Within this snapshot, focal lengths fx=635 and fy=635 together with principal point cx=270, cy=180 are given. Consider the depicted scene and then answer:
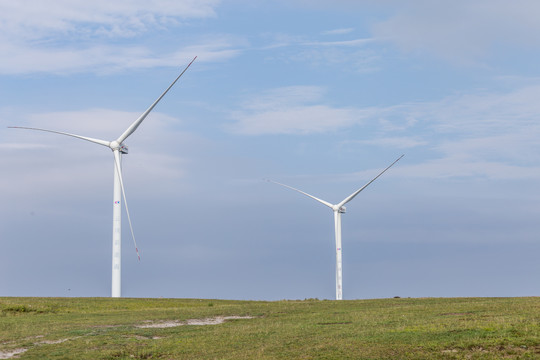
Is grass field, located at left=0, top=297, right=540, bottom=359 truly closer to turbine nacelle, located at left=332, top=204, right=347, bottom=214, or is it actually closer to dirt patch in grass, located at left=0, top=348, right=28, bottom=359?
dirt patch in grass, located at left=0, top=348, right=28, bottom=359

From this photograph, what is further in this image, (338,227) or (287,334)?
(338,227)

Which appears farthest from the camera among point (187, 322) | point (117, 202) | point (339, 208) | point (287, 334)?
point (339, 208)

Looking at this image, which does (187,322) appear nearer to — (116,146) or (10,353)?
(10,353)

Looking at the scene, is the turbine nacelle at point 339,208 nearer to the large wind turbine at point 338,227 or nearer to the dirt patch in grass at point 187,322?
the large wind turbine at point 338,227

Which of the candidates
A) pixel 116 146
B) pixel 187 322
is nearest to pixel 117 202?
pixel 116 146

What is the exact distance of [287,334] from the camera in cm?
3394

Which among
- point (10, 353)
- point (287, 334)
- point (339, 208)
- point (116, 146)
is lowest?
point (10, 353)

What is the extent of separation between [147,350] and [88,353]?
283 cm

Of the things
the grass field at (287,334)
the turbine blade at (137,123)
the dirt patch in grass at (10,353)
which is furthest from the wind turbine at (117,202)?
the dirt patch in grass at (10,353)

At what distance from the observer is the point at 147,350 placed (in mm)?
31422

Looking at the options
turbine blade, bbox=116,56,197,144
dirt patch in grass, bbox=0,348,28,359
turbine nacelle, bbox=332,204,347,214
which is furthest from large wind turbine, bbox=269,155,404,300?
dirt patch in grass, bbox=0,348,28,359

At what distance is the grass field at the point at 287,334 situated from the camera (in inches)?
1074

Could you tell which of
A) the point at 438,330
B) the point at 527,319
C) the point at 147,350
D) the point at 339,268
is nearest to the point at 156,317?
the point at 147,350

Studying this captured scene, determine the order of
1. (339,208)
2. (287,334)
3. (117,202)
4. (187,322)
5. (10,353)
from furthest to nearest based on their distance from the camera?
(339,208) < (117,202) < (187,322) < (287,334) < (10,353)
